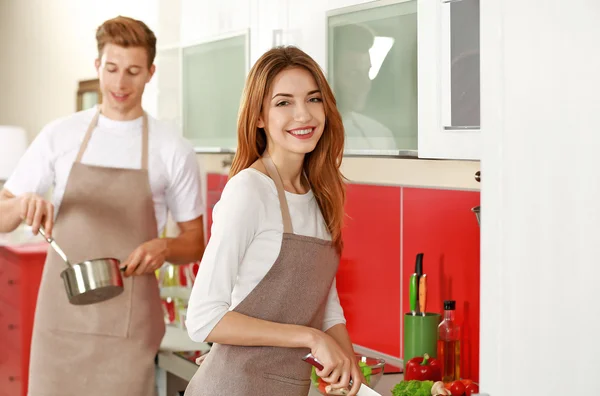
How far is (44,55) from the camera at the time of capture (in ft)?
16.4

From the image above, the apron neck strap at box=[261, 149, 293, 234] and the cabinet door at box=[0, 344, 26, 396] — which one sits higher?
the apron neck strap at box=[261, 149, 293, 234]

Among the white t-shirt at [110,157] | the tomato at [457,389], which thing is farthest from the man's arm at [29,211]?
the tomato at [457,389]

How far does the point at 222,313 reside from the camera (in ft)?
4.94

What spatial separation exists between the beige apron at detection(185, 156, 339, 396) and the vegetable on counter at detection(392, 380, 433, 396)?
31cm

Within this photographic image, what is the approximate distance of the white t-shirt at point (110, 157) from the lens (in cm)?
235

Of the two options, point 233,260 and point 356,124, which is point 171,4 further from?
point 233,260

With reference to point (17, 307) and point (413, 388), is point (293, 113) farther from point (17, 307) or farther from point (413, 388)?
point (17, 307)

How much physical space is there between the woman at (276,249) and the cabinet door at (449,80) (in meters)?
0.19

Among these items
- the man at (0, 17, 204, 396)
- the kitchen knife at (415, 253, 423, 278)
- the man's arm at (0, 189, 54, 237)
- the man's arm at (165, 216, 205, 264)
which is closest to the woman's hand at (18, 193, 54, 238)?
the man's arm at (0, 189, 54, 237)

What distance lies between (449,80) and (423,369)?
0.71 meters

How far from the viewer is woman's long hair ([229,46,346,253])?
5.38ft
